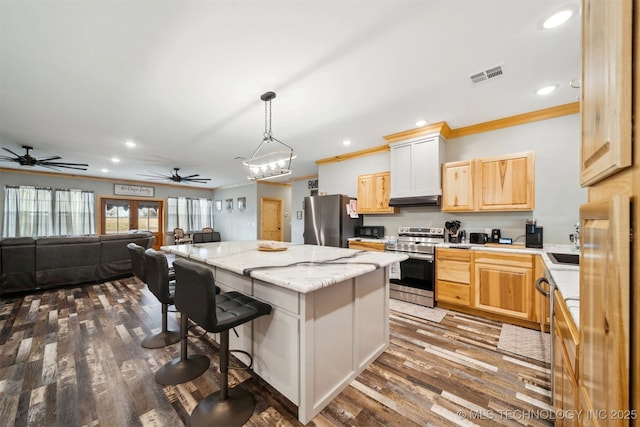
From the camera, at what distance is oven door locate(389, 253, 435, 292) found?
333 centimetres

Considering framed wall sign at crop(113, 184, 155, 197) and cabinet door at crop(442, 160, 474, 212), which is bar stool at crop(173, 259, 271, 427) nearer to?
cabinet door at crop(442, 160, 474, 212)

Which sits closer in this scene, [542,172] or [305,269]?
[305,269]

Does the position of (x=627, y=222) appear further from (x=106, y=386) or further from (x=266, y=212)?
(x=266, y=212)

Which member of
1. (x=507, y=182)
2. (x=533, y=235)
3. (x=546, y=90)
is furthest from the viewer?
(x=507, y=182)

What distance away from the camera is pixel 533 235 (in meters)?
2.96

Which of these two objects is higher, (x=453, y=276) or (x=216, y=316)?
(x=216, y=316)

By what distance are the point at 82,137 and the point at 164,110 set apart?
7.08ft

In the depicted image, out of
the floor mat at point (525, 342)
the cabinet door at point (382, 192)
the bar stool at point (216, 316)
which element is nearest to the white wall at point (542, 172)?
the cabinet door at point (382, 192)

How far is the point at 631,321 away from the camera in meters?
0.44

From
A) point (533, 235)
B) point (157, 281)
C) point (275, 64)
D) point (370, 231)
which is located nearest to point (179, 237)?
point (370, 231)

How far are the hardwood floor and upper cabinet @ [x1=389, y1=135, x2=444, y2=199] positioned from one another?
1859mm

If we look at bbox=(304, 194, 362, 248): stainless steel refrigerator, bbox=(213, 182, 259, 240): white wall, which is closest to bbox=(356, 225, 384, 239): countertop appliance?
bbox=(304, 194, 362, 248): stainless steel refrigerator

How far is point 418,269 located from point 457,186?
4.21 ft

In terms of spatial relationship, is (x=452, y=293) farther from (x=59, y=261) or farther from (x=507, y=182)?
(x=59, y=261)
